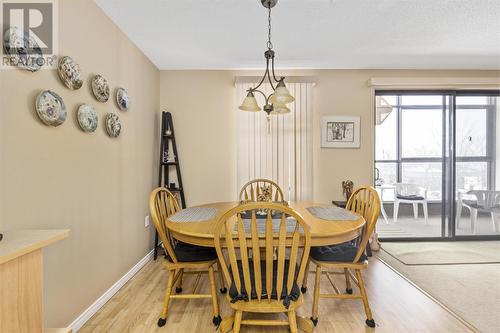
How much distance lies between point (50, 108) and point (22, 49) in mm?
322

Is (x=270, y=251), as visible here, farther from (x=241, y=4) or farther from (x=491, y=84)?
(x=491, y=84)

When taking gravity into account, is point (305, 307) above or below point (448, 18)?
below

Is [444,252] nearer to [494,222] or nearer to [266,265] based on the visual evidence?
[494,222]

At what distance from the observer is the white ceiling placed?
6.35 ft

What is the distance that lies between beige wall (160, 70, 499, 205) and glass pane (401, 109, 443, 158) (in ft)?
1.80

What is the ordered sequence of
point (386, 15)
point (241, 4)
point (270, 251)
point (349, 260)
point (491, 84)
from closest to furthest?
1. point (270, 251)
2. point (349, 260)
3. point (241, 4)
4. point (386, 15)
5. point (491, 84)

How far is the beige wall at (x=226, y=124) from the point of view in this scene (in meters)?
3.26

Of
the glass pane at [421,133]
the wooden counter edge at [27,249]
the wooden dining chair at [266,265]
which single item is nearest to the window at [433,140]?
the glass pane at [421,133]

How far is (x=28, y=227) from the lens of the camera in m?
1.31

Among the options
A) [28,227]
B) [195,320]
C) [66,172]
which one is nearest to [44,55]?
[66,172]

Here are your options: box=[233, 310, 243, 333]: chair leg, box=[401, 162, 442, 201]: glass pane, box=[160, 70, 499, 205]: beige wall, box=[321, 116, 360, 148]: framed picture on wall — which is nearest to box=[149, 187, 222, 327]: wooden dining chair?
box=[233, 310, 243, 333]: chair leg

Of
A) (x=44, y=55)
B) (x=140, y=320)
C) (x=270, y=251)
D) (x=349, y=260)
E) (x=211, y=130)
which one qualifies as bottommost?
(x=140, y=320)

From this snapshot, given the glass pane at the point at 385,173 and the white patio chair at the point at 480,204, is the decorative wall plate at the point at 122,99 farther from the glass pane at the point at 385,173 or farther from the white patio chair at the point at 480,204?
the white patio chair at the point at 480,204

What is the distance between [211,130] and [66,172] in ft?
6.26
